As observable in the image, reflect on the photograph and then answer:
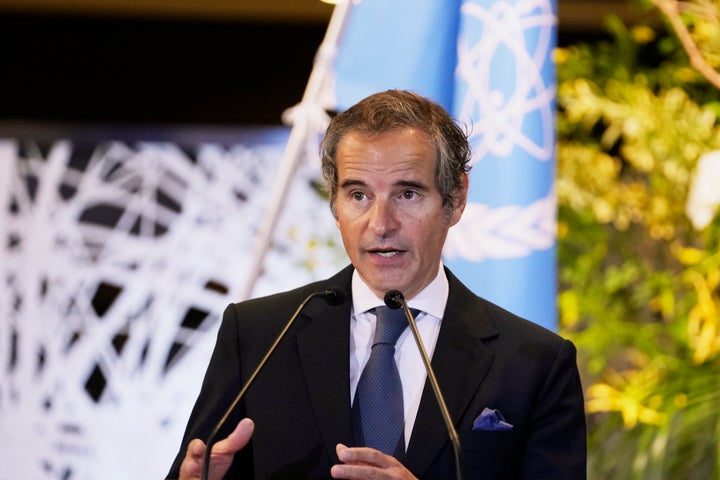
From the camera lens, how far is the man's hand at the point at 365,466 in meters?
1.48

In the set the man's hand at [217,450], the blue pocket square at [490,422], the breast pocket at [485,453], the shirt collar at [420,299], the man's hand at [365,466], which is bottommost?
the man's hand at [365,466]

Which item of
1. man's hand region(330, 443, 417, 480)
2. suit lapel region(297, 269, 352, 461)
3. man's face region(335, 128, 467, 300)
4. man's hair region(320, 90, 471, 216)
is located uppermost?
man's hair region(320, 90, 471, 216)

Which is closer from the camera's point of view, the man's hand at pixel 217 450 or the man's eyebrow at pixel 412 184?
the man's hand at pixel 217 450

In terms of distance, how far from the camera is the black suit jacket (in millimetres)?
1751

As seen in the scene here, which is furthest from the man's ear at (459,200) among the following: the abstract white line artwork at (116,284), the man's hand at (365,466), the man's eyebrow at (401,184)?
the abstract white line artwork at (116,284)

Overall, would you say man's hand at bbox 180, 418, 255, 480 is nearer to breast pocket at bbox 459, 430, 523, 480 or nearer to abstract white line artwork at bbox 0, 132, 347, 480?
breast pocket at bbox 459, 430, 523, 480

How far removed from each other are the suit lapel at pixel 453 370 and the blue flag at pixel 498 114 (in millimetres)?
787

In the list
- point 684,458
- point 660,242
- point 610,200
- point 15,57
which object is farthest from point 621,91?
point 15,57

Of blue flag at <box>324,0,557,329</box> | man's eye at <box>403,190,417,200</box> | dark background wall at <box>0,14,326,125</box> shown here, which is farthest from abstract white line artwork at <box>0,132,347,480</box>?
man's eye at <box>403,190,417,200</box>

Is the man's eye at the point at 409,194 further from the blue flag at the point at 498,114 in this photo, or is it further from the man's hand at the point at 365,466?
the blue flag at the point at 498,114

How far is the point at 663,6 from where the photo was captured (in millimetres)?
3414

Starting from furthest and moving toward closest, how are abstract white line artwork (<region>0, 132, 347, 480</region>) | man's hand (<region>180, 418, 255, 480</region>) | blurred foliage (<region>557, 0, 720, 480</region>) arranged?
abstract white line artwork (<region>0, 132, 347, 480</region>)
blurred foliage (<region>557, 0, 720, 480</region>)
man's hand (<region>180, 418, 255, 480</region>)

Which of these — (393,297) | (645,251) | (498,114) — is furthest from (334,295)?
(645,251)

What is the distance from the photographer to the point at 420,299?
6.22 feet
